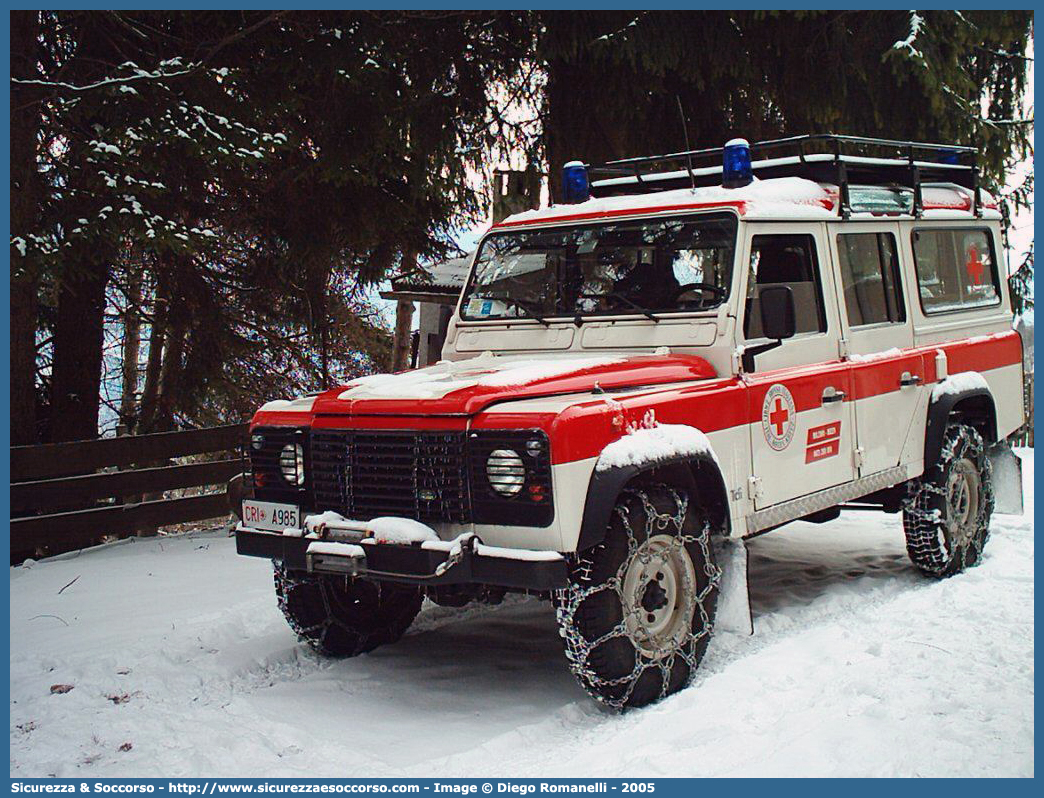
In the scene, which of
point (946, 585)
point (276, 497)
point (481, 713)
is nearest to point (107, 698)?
point (276, 497)

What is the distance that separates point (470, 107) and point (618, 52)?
176cm

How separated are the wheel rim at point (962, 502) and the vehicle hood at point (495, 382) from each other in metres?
2.73

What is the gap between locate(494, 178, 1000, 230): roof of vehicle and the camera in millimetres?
6254

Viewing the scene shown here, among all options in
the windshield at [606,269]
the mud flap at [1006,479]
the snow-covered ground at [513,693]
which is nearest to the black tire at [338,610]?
the snow-covered ground at [513,693]

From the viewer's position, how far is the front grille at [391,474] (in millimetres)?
4961

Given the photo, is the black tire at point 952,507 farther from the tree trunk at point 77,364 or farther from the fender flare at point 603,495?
the tree trunk at point 77,364

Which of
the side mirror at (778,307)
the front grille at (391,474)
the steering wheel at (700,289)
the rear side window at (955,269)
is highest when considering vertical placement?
the rear side window at (955,269)

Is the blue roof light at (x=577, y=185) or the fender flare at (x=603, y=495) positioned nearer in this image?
the fender flare at (x=603, y=495)

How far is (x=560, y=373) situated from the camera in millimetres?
5441

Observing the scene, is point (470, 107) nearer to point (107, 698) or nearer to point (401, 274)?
point (401, 274)

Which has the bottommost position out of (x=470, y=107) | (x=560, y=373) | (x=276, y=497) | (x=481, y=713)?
(x=481, y=713)

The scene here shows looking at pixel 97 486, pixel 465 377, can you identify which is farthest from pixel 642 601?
pixel 97 486

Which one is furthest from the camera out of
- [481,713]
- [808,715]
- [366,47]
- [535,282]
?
[366,47]

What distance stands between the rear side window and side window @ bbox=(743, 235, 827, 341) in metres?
1.33
